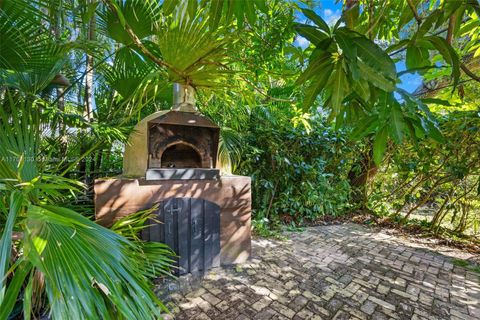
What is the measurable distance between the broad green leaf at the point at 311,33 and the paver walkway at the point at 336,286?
69.6 inches

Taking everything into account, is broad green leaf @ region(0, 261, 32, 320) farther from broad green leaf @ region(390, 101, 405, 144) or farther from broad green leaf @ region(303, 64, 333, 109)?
broad green leaf @ region(390, 101, 405, 144)

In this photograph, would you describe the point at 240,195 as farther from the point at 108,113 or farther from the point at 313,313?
the point at 108,113

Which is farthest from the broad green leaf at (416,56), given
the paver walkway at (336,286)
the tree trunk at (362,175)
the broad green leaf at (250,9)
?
the tree trunk at (362,175)

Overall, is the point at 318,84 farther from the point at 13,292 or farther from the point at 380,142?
the point at 13,292

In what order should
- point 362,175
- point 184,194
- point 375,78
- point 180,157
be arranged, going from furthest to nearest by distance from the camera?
point 362,175, point 180,157, point 184,194, point 375,78

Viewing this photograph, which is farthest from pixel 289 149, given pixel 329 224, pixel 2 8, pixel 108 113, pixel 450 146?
pixel 2 8

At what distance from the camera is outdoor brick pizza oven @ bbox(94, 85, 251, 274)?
6.47 feet

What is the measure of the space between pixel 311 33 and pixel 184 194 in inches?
68.4

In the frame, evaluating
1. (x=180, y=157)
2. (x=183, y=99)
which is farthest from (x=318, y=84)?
(x=180, y=157)

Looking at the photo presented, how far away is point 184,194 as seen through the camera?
2164 mm

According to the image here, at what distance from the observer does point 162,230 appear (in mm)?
2053

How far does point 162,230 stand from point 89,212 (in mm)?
727

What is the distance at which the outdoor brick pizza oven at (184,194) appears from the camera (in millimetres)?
1972

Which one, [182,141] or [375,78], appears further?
[182,141]
